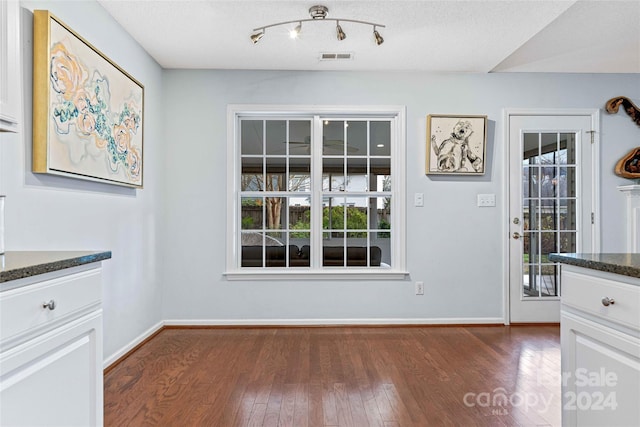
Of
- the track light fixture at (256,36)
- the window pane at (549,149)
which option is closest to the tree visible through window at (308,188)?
the track light fixture at (256,36)

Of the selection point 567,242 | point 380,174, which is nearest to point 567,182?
point 567,242

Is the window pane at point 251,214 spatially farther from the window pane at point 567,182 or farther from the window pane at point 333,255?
the window pane at point 567,182

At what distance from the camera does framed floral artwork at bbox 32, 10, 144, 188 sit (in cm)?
176

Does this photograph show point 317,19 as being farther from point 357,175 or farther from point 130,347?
point 130,347

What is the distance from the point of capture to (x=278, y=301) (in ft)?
11.1

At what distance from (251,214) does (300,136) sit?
2.92ft

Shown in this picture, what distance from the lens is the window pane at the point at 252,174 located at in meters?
3.48

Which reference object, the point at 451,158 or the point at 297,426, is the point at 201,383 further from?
the point at 451,158

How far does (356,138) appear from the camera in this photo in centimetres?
351

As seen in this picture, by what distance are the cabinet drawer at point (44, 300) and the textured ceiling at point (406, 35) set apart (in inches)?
75.8

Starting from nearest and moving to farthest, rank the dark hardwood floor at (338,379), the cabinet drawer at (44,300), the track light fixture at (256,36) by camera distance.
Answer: the cabinet drawer at (44,300) < the dark hardwood floor at (338,379) < the track light fixture at (256,36)

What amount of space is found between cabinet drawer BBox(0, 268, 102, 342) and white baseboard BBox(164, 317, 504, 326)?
2.17 m

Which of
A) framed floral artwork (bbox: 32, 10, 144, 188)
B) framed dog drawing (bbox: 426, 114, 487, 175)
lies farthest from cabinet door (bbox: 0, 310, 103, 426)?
framed dog drawing (bbox: 426, 114, 487, 175)

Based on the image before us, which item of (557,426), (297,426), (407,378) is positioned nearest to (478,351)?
(407,378)
